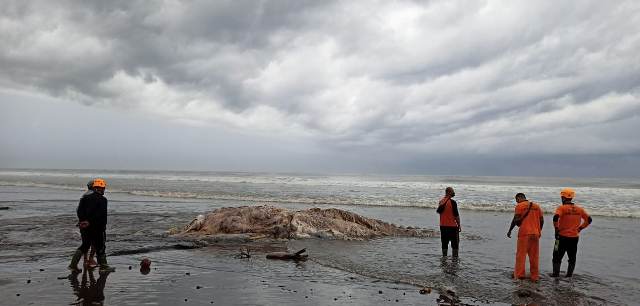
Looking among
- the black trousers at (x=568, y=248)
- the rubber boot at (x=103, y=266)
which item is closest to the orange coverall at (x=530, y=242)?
the black trousers at (x=568, y=248)

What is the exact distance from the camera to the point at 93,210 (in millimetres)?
9695

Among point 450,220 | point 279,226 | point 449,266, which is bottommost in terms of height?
point 449,266

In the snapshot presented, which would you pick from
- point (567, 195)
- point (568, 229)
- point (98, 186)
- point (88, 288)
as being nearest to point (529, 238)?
point (568, 229)

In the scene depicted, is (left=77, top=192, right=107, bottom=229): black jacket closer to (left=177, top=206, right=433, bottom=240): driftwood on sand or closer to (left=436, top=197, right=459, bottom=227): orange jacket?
(left=177, top=206, right=433, bottom=240): driftwood on sand

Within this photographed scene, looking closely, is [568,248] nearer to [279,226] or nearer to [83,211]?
[279,226]

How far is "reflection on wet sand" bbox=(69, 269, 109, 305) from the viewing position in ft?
23.9

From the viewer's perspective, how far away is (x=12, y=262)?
10211 millimetres

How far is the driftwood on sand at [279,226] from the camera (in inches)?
613

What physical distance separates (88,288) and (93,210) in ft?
7.12

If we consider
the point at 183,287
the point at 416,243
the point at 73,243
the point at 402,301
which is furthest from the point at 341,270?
the point at 73,243

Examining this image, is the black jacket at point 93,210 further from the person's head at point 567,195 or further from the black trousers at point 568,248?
the person's head at point 567,195

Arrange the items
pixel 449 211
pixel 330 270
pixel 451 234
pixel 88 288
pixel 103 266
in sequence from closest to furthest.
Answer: pixel 88 288 < pixel 103 266 < pixel 330 270 < pixel 449 211 < pixel 451 234

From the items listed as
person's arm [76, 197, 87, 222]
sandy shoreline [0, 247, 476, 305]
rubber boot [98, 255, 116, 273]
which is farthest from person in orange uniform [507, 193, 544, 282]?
person's arm [76, 197, 87, 222]

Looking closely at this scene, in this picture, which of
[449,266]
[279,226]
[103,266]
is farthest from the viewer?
[279,226]
